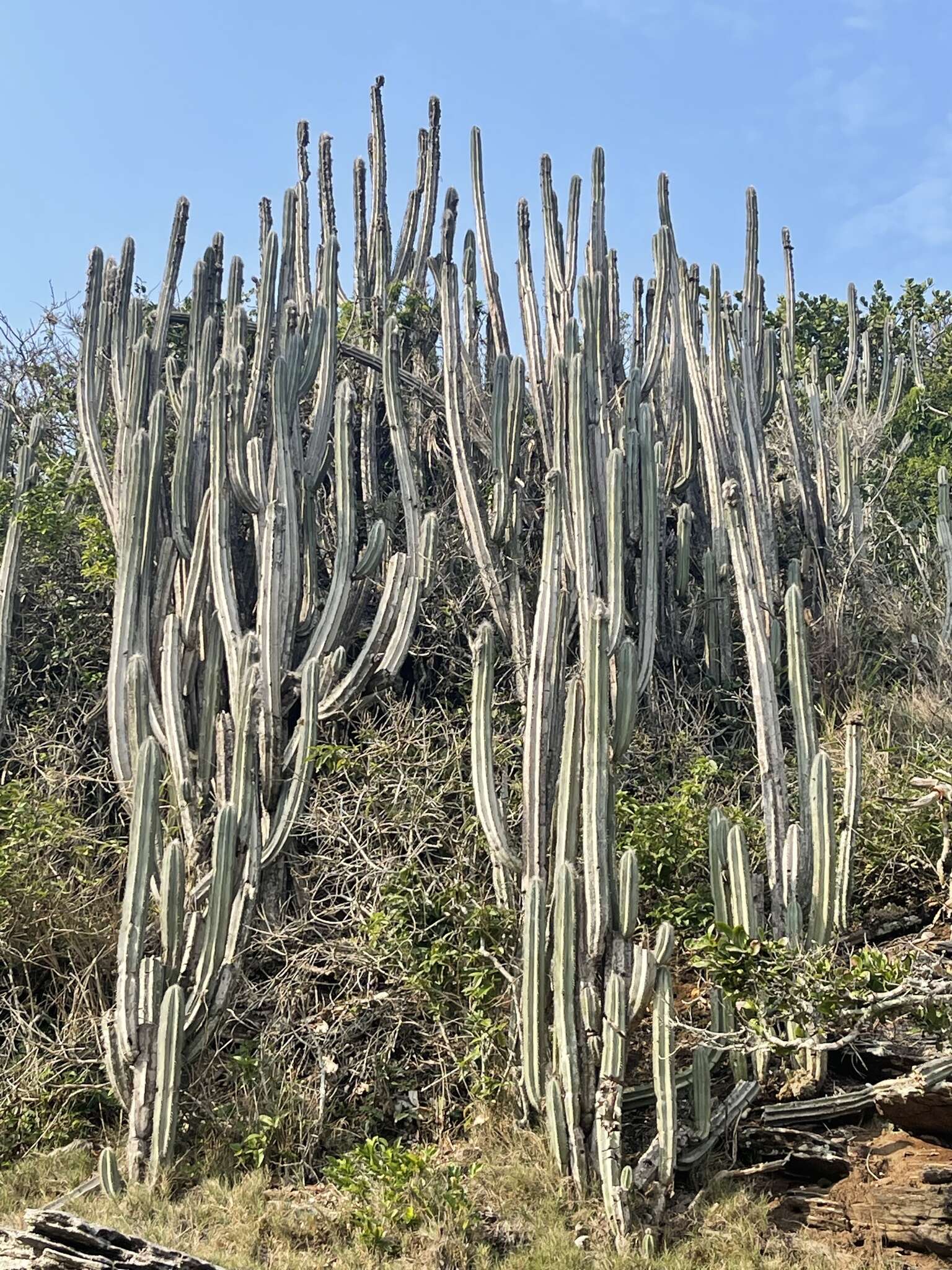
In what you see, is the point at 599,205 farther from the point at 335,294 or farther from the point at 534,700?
the point at 534,700

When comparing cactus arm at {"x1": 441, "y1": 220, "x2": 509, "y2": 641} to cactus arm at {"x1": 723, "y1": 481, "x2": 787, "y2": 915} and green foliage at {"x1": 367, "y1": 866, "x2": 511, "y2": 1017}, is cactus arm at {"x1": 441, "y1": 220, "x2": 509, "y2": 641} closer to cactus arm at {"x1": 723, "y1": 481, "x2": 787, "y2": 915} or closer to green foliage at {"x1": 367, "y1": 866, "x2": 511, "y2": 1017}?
cactus arm at {"x1": 723, "y1": 481, "x2": 787, "y2": 915}

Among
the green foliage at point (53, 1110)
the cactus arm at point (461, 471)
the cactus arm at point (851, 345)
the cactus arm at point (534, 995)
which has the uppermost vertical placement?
the cactus arm at point (851, 345)

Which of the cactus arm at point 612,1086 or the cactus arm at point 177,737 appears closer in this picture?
the cactus arm at point 612,1086

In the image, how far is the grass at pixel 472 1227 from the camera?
5.29 metres

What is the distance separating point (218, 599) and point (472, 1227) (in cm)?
402

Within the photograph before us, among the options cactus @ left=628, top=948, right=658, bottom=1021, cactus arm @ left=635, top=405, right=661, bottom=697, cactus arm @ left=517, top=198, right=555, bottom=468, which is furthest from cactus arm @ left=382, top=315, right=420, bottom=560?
cactus @ left=628, top=948, right=658, bottom=1021

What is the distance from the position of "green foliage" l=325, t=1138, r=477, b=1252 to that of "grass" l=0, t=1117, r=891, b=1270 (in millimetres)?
23

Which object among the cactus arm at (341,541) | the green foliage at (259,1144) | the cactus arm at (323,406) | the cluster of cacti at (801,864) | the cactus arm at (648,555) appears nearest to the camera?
the cluster of cacti at (801,864)

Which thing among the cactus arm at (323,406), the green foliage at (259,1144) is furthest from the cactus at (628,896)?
the cactus arm at (323,406)

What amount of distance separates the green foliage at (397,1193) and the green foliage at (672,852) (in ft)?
6.16

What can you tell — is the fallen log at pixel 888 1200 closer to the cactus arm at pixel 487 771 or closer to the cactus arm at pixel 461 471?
the cactus arm at pixel 487 771

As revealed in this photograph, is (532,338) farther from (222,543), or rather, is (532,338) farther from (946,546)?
(946,546)

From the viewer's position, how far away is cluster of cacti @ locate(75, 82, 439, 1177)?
6.39m

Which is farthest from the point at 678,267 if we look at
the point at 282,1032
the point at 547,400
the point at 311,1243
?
the point at 311,1243
